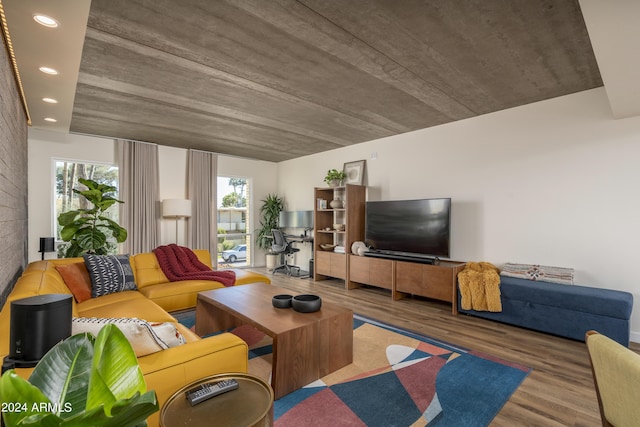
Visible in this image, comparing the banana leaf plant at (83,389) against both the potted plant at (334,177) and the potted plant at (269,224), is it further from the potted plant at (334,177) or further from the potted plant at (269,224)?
the potted plant at (269,224)

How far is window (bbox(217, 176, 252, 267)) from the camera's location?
22.0ft

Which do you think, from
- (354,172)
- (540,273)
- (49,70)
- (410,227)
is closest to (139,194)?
(49,70)

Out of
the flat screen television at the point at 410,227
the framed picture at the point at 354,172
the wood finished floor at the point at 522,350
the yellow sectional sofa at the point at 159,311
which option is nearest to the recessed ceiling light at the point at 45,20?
the yellow sectional sofa at the point at 159,311

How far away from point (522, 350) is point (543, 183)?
6.30ft

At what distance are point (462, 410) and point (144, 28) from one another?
3.28 metres

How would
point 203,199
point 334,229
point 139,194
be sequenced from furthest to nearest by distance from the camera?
point 203,199, point 334,229, point 139,194

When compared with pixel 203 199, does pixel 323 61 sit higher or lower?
higher

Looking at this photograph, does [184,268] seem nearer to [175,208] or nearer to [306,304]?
[175,208]

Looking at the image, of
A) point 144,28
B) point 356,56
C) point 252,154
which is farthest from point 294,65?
point 252,154

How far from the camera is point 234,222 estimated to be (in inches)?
272

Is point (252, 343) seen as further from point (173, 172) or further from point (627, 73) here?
point (173, 172)

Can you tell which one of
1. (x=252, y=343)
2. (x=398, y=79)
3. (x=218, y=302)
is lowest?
(x=252, y=343)

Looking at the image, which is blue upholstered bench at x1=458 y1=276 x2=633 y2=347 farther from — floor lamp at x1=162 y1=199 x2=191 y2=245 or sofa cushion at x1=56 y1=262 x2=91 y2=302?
floor lamp at x1=162 y1=199 x2=191 y2=245

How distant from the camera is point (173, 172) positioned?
591 cm
